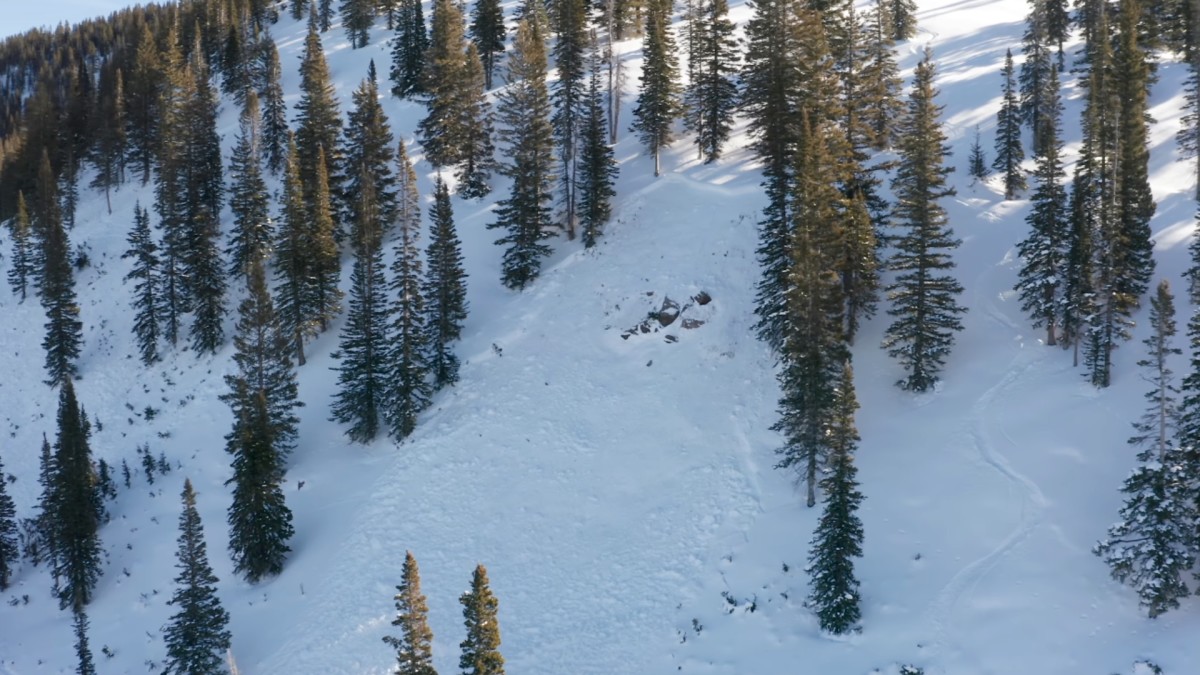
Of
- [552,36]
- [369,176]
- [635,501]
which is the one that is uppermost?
[552,36]

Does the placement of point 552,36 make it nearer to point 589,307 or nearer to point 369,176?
point 369,176

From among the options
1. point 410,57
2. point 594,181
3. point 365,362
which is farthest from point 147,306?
point 594,181

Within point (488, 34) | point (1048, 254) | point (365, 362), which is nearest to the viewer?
point (1048, 254)

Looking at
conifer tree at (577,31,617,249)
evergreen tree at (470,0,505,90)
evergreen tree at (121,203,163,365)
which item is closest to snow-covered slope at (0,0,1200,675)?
conifer tree at (577,31,617,249)

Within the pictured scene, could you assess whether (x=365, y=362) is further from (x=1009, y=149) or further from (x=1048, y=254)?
(x=1009, y=149)

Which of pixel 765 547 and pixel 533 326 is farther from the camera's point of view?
pixel 533 326

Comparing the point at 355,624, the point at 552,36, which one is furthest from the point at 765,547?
the point at 552,36

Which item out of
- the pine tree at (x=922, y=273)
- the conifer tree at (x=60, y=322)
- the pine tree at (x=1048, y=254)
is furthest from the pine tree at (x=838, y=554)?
the conifer tree at (x=60, y=322)
